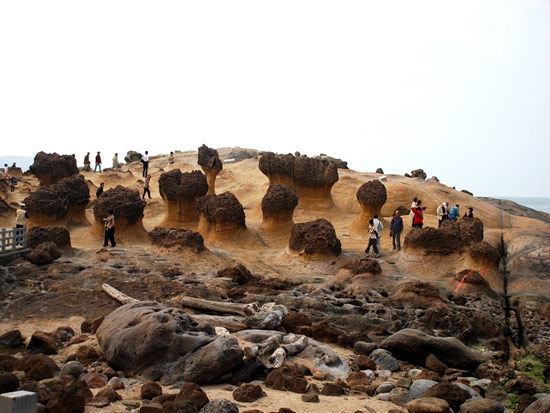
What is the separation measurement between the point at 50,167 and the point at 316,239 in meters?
14.2

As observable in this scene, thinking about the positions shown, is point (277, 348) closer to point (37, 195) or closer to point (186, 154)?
point (37, 195)

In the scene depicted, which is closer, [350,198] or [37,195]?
[37,195]

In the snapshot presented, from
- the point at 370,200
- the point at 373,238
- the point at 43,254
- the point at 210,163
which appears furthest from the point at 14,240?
the point at 210,163

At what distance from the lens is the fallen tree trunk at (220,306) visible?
9062mm

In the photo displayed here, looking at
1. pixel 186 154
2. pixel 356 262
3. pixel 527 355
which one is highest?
pixel 186 154

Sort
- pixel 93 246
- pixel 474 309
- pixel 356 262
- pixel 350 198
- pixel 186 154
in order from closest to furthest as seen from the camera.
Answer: pixel 474 309 < pixel 356 262 < pixel 93 246 < pixel 350 198 < pixel 186 154

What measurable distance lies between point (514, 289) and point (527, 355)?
3.45 m

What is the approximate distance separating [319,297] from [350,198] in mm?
12581

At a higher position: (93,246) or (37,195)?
(37,195)

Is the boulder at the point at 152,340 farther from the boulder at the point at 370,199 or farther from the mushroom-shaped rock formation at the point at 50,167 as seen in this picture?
the mushroom-shaped rock formation at the point at 50,167

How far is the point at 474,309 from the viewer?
34.3ft

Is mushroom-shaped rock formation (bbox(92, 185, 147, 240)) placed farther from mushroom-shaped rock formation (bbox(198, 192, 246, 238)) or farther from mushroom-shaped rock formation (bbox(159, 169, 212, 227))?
mushroom-shaped rock formation (bbox(159, 169, 212, 227))

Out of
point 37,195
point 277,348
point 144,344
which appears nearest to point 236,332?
point 277,348

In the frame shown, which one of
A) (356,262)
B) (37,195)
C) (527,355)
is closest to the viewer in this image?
(527,355)
